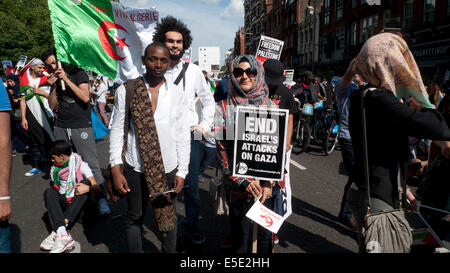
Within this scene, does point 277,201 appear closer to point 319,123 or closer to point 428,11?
point 319,123

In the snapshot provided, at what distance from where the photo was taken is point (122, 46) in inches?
166

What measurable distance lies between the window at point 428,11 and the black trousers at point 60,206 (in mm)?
21132

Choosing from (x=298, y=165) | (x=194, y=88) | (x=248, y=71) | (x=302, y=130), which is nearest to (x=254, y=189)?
(x=248, y=71)

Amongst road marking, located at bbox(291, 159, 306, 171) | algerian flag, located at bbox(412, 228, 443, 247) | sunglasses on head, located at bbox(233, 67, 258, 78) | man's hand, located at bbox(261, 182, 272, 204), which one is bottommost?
road marking, located at bbox(291, 159, 306, 171)

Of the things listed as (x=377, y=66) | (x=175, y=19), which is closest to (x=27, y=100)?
(x=175, y=19)

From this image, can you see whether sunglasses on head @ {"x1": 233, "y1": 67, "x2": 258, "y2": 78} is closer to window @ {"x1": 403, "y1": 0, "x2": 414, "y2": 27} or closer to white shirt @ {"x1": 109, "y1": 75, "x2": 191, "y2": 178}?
white shirt @ {"x1": 109, "y1": 75, "x2": 191, "y2": 178}

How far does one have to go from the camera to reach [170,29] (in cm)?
328

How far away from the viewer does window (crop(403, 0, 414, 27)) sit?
20.0 metres

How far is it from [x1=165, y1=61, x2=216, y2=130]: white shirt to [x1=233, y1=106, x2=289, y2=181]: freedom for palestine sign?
82 centimetres

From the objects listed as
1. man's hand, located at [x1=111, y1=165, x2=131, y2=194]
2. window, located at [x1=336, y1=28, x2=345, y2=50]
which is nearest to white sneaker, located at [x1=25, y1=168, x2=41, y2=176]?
man's hand, located at [x1=111, y1=165, x2=131, y2=194]

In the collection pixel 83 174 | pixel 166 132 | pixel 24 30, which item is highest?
pixel 24 30

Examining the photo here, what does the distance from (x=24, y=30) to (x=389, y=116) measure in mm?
40986

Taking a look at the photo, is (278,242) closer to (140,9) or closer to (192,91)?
(192,91)
